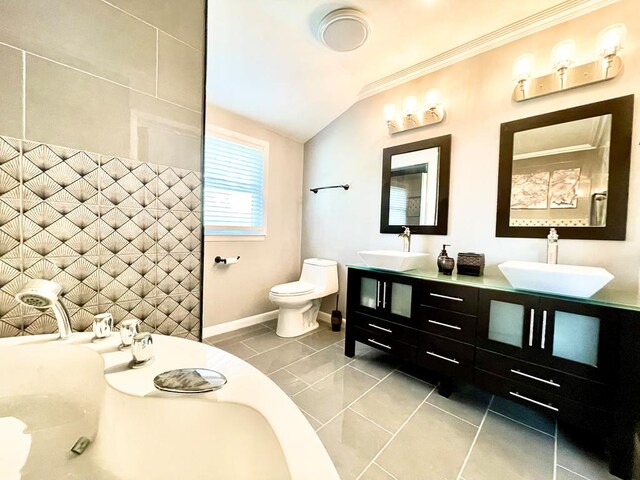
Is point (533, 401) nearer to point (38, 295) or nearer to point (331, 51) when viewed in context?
point (38, 295)

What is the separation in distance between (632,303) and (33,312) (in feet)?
8.24

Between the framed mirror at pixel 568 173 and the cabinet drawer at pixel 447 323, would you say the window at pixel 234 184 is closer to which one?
the cabinet drawer at pixel 447 323

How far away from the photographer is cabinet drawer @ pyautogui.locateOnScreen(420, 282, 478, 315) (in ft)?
5.03

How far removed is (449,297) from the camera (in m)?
1.62

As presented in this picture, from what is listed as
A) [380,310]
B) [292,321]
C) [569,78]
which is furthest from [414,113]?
[292,321]

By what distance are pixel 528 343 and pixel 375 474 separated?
105 cm

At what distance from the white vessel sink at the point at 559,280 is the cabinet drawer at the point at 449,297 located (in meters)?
0.23

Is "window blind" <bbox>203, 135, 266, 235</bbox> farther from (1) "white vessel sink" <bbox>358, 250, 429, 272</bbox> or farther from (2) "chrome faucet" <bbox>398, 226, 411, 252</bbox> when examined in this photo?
(2) "chrome faucet" <bbox>398, 226, 411, 252</bbox>

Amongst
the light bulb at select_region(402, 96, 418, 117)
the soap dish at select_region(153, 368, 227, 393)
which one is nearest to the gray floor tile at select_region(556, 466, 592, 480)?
the soap dish at select_region(153, 368, 227, 393)

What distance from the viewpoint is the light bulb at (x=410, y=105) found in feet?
7.18

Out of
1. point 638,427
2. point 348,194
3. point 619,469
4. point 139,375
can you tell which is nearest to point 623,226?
point 638,427

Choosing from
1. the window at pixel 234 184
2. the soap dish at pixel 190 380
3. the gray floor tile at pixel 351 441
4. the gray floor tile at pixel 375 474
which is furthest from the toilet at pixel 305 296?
the soap dish at pixel 190 380

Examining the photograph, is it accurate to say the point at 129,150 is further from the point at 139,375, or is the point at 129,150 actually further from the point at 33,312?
the point at 139,375

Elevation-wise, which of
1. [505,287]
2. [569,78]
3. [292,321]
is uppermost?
[569,78]
